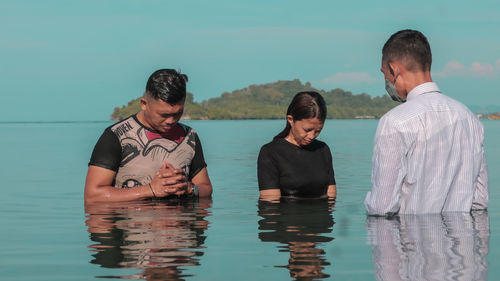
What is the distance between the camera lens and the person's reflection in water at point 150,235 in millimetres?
6711

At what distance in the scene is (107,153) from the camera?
352 inches

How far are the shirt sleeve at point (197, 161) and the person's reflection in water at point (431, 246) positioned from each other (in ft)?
9.10

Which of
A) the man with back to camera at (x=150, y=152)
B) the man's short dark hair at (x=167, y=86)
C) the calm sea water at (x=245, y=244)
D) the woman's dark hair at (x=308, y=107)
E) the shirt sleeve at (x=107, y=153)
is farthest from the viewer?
the woman's dark hair at (x=308, y=107)

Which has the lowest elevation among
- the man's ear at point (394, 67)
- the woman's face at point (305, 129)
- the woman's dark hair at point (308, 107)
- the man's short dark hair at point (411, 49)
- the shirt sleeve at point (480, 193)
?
the shirt sleeve at point (480, 193)

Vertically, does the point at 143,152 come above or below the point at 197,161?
above

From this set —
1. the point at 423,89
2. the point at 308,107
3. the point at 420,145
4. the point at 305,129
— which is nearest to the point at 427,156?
the point at 420,145

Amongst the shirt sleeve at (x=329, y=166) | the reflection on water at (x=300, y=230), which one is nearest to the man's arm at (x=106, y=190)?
the reflection on water at (x=300, y=230)

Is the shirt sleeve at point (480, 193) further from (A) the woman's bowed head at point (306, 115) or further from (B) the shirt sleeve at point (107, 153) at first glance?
(B) the shirt sleeve at point (107, 153)

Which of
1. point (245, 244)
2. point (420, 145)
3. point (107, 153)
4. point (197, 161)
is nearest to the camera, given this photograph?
point (420, 145)

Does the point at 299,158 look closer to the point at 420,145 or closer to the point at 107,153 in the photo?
the point at 107,153

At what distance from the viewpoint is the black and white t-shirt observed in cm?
896

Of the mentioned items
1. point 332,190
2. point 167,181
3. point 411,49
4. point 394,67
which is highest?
point 411,49

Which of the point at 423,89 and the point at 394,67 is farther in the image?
the point at 394,67

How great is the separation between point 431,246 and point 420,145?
1443mm
